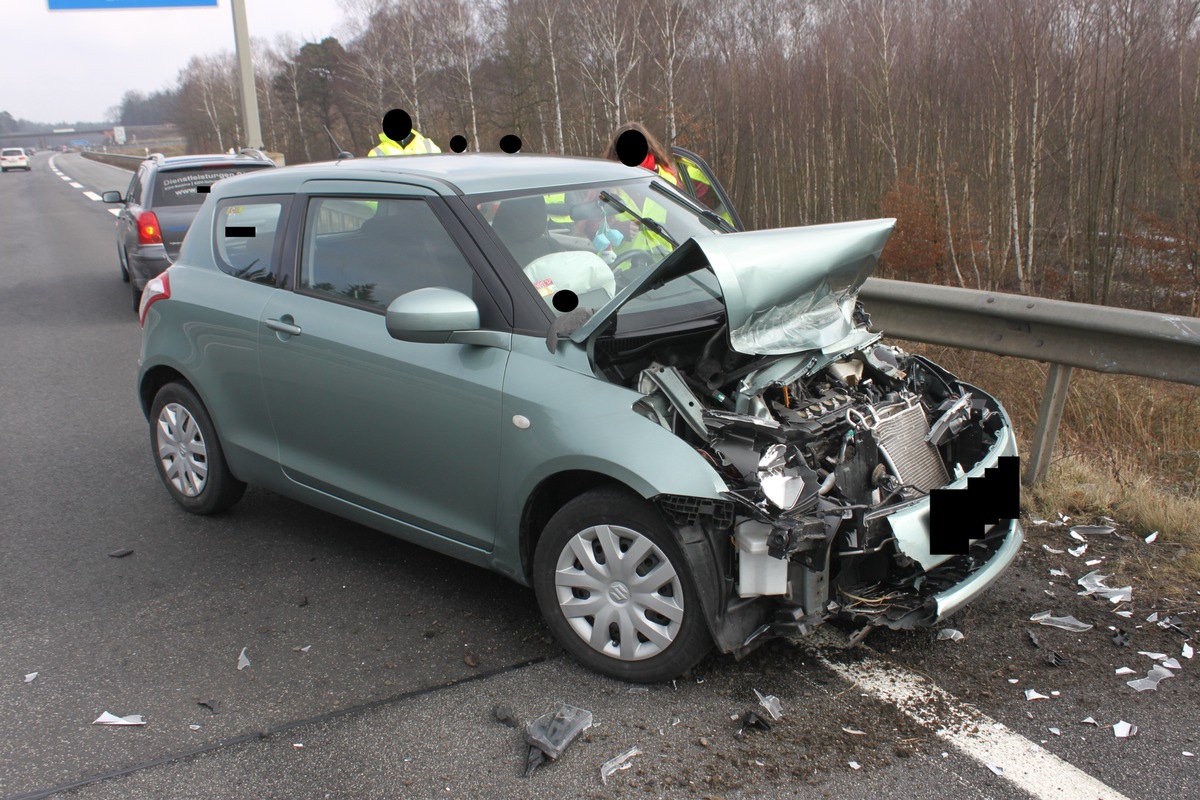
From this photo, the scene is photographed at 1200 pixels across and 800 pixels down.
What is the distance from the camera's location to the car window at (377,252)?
395cm

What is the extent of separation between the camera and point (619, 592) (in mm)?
3400

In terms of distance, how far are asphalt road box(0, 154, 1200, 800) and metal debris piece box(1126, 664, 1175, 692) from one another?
0.06 meters

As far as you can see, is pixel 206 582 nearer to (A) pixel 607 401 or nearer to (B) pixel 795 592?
(A) pixel 607 401

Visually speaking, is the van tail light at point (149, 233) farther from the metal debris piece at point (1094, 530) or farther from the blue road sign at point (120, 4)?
the blue road sign at point (120, 4)

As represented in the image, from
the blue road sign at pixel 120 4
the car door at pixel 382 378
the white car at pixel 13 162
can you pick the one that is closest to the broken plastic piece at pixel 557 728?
the car door at pixel 382 378

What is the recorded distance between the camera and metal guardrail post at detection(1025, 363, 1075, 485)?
4.98 metres

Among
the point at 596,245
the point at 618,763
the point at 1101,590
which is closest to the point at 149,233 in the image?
the point at 596,245

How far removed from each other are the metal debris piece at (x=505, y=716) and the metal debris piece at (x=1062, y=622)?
2.05 metres

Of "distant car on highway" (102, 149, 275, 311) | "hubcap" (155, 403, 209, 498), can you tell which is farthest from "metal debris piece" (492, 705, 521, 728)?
"distant car on highway" (102, 149, 275, 311)

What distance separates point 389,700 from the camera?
11.3 feet

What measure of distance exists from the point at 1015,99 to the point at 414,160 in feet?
50.9

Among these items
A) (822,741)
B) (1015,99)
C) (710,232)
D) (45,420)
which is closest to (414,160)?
(710,232)

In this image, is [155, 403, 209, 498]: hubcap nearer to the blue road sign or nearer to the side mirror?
the side mirror

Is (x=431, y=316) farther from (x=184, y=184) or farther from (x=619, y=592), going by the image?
(x=184, y=184)
